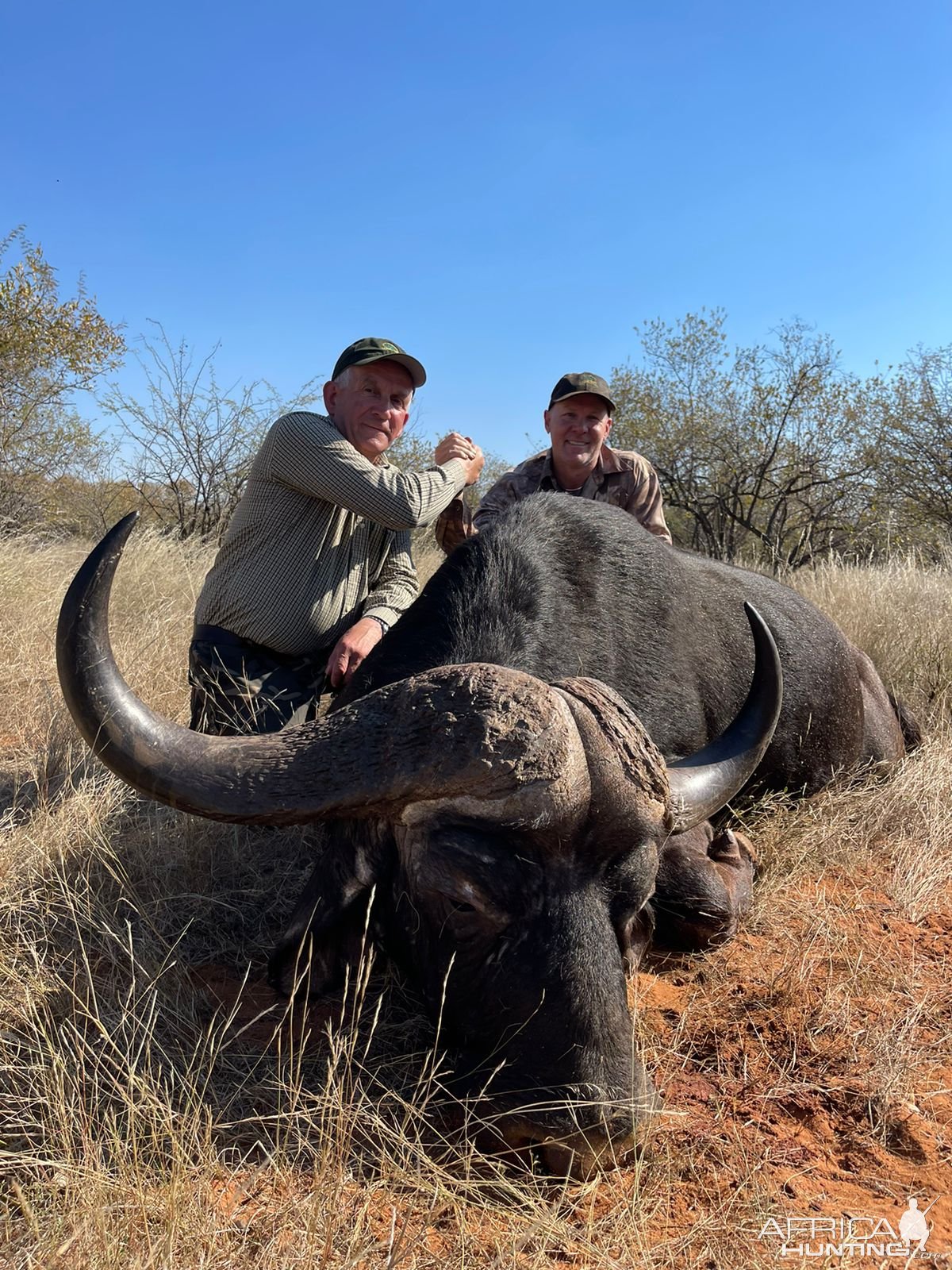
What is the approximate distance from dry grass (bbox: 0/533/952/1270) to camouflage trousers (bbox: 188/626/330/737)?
2.06ft

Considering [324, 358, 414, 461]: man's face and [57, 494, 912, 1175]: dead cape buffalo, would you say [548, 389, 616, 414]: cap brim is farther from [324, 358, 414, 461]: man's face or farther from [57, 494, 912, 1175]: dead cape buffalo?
[57, 494, 912, 1175]: dead cape buffalo

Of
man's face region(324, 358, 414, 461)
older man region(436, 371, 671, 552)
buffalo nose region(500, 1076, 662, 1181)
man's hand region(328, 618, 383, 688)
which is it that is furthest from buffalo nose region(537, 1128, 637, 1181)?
older man region(436, 371, 671, 552)

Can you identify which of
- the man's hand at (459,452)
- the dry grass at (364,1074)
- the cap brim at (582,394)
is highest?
the cap brim at (582,394)

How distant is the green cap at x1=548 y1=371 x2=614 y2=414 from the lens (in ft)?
21.0

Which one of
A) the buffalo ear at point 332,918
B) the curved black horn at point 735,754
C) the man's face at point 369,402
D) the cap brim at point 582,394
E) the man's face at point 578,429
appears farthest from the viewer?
the man's face at point 578,429

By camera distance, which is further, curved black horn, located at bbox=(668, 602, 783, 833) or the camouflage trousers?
the camouflage trousers

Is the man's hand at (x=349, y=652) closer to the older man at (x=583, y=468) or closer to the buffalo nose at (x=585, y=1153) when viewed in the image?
the older man at (x=583, y=468)

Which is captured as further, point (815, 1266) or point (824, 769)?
point (824, 769)

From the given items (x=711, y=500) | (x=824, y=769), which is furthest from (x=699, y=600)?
(x=711, y=500)

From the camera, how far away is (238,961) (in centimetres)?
328

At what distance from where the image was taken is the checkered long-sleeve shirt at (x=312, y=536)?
14.3ft

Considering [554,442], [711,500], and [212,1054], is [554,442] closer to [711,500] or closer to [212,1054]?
[212,1054]

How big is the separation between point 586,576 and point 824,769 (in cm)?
244

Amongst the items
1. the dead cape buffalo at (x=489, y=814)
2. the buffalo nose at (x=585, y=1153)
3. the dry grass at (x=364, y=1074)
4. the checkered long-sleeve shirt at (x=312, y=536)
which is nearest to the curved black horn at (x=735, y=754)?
the dead cape buffalo at (x=489, y=814)
